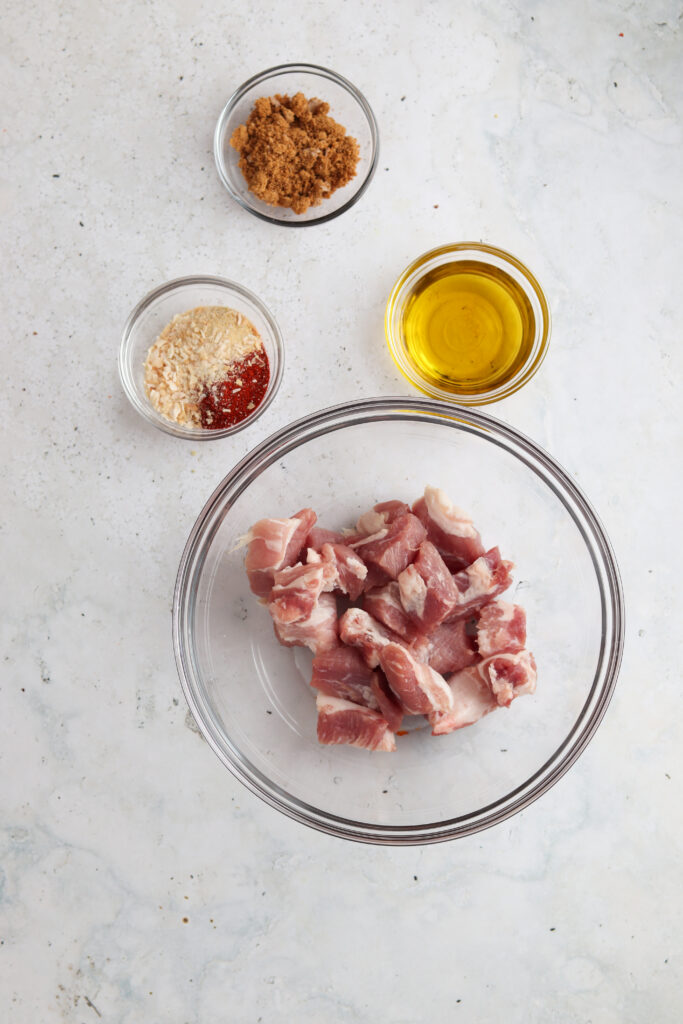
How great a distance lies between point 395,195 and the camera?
66.9 inches

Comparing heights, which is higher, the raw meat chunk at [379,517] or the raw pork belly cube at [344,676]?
the raw meat chunk at [379,517]

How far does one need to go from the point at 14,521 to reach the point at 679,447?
153 cm

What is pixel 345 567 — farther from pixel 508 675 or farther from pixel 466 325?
pixel 466 325

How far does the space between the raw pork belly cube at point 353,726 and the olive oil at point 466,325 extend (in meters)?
0.73

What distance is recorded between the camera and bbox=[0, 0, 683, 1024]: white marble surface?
1671 millimetres

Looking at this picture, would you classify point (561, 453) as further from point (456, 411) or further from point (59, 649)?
point (59, 649)

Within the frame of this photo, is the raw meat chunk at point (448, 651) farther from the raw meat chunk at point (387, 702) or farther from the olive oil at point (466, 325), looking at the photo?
the olive oil at point (466, 325)

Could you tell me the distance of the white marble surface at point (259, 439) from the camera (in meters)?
1.67

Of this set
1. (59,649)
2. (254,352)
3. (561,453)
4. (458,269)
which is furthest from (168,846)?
(458,269)

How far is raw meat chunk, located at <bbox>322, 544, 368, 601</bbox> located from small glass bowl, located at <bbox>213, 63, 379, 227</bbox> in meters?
0.75

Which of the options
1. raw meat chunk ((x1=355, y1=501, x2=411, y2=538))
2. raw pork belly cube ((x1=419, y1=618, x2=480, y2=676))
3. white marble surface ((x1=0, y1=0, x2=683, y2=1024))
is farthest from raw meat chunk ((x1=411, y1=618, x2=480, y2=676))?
white marble surface ((x1=0, y1=0, x2=683, y2=1024))

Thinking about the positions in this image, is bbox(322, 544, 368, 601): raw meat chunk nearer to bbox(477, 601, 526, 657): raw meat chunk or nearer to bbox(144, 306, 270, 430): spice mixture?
bbox(477, 601, 526, 657): raw meat chunk

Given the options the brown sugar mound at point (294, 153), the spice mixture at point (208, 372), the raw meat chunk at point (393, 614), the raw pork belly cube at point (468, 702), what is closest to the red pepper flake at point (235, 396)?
the spice mixture at point (208, 372)

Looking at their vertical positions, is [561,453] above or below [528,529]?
above
